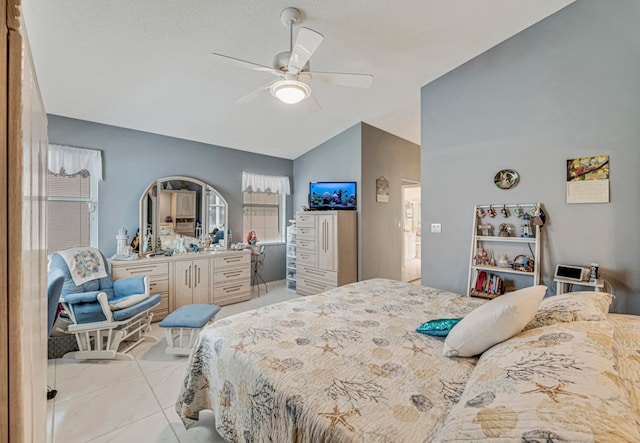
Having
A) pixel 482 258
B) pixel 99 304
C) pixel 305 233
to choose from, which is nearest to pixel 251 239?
pixel 305 233

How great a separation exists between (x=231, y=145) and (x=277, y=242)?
198 centimetres

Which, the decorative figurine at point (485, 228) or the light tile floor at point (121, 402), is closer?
the light tile floor at point (121, 402)

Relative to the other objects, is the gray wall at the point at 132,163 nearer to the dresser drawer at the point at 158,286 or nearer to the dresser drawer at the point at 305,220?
the dresser drawer at the point at 158,286

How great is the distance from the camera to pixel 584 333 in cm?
113

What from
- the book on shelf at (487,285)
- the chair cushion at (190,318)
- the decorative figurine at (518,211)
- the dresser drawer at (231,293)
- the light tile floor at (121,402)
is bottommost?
the light tile floor at (121,402)

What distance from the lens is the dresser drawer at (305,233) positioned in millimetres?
4559

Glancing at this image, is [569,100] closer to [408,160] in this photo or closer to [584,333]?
[584,333]

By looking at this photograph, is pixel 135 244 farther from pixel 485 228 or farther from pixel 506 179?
pixel 506 179

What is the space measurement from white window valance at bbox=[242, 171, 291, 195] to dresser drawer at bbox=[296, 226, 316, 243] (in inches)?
40.0

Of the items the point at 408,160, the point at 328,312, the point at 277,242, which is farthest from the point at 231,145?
the point at 328,312

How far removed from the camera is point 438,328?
1.55m

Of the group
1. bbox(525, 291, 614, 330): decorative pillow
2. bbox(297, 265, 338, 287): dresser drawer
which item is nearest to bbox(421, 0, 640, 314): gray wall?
bbox(525, 291, 614, 330): decorative pillow

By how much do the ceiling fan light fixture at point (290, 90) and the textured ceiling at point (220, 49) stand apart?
0.48 metres

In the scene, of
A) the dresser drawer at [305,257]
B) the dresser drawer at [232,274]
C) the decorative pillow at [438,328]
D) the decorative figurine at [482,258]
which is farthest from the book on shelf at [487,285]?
the dresser drawer at [232,274]
